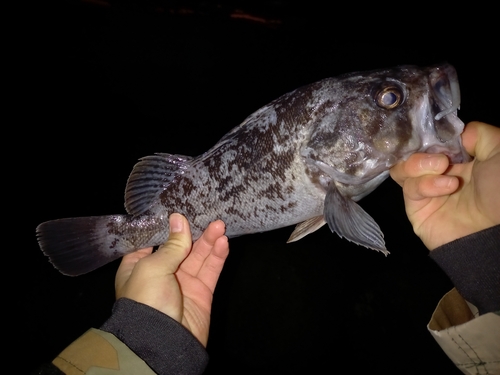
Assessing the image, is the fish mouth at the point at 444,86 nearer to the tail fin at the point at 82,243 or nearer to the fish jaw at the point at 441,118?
the fish jaw at the point at 441,118

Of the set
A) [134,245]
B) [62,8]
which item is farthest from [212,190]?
[62,8]

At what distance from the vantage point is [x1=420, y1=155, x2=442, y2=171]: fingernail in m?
1.73

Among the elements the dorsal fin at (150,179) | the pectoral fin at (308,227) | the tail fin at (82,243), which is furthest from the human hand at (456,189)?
the tail fin at (82,243)

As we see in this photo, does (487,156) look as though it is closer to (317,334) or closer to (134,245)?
(134,245)

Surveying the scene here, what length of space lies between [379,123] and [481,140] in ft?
1.79

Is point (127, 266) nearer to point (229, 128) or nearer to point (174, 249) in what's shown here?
point (174, 249)

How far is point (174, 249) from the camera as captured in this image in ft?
7.27

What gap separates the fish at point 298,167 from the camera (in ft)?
6.10

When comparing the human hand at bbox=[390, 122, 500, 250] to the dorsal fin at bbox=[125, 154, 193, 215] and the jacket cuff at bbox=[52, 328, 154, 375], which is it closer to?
the dorsal fin at bbox=[125, 154, 193, 215]

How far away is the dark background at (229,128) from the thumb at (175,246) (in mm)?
2229

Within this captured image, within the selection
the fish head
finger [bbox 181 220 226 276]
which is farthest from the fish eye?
finger [bbox 181 220 226 276]

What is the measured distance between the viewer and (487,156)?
1756 millimetres

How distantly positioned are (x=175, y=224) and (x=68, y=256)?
924mm

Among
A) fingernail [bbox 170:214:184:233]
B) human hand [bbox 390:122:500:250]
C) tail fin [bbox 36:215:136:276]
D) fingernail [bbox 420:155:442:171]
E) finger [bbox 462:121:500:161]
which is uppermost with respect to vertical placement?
finger [bbox 462:121:500:161]
